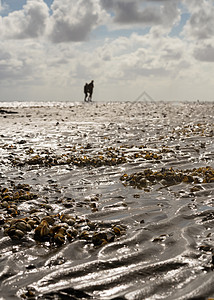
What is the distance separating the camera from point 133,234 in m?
3.72

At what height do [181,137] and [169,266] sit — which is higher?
[181,137]

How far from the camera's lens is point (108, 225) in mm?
4059

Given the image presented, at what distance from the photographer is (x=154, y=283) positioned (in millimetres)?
2691

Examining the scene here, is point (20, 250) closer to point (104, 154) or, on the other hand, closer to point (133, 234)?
point (133, 234)

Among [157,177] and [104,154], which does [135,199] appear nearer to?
[157,177]

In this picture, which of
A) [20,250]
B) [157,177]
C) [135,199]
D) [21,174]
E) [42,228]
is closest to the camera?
[20,250]

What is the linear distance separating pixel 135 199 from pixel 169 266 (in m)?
2.13

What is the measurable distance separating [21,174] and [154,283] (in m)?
4.74

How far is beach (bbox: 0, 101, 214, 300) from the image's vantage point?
2.72 meters

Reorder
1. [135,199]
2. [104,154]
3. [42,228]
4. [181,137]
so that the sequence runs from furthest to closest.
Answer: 1. [181,137]
2. [104,154]
3. [135,199]
4. [42,228]

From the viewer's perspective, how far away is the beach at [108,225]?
2.72 m

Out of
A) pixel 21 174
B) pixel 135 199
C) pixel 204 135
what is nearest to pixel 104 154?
pixel 21 174

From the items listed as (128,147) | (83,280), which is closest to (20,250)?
(83,280)

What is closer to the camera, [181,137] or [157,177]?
[157,177]
